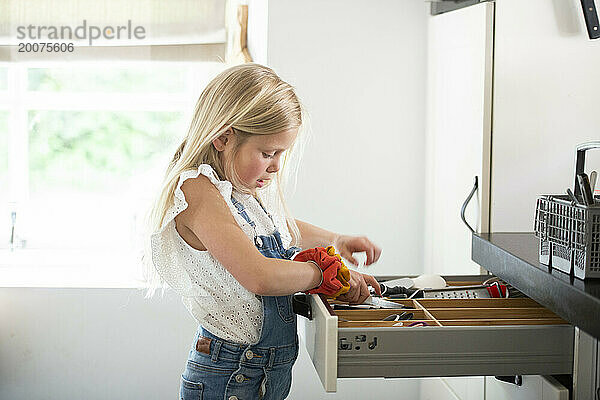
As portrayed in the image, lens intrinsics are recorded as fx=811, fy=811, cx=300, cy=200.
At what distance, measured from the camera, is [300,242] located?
194 cm

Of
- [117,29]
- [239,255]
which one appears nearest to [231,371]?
[239,255]

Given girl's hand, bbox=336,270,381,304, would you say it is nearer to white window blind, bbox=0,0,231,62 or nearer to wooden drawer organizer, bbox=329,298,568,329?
wooden drawer organizer, bbox=329,298,568,329

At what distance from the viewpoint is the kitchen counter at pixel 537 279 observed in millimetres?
1229

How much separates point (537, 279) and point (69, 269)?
2082 millimetres

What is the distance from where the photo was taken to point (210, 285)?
1.70m

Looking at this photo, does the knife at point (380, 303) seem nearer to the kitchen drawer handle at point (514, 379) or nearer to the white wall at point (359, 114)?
the kitchen drawer handle at point (514, 379)

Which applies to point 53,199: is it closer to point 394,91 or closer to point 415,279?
point 394,91

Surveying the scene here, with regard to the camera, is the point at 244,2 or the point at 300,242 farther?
the point at 244,2

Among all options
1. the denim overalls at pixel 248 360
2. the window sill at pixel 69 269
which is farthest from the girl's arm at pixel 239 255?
the window sill at pixel 69 269

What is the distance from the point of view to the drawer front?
140 centimetres

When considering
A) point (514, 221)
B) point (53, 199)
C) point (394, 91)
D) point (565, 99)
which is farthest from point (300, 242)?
point (53, 199)

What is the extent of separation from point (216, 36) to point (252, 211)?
5.19ft

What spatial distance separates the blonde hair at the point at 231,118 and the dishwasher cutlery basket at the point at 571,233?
56cm

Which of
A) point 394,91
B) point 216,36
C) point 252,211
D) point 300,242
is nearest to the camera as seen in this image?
point 252,211
